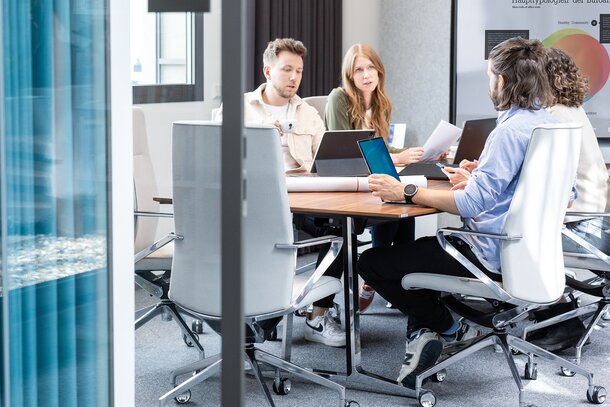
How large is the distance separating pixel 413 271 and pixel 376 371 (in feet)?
1.76

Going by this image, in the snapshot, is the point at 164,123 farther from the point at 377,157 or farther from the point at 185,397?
the point at 377,157

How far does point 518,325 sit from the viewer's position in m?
4.42

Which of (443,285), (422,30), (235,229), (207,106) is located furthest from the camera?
(422,30)

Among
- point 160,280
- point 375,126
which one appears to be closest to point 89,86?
point 160,280

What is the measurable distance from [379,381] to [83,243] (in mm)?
1740

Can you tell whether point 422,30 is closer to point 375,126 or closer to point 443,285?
point 375,126

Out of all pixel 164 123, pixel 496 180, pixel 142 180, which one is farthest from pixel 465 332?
pixel 164 123

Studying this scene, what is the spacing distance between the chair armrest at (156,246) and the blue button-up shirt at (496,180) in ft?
3.65

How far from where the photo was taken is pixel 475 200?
10.3 ft

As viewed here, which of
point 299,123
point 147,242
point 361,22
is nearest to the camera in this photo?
point 147,242

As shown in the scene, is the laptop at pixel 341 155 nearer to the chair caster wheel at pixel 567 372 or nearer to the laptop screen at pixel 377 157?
the laptop screen at pixel 377 157

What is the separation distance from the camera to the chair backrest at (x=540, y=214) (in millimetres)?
3025

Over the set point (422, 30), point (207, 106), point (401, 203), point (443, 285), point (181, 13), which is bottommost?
point (443, 285)

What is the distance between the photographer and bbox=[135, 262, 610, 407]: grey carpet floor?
238 cm
